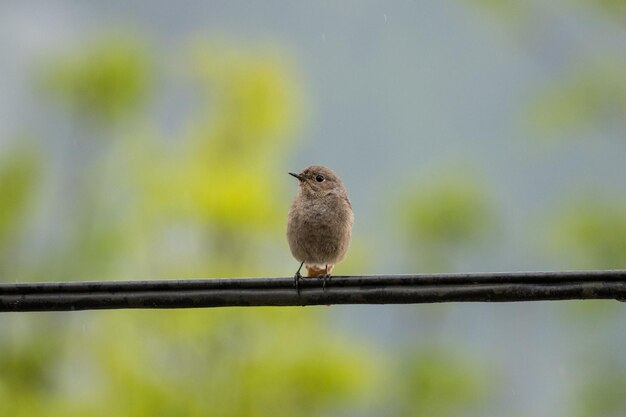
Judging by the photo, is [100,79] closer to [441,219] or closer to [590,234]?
[441,219]

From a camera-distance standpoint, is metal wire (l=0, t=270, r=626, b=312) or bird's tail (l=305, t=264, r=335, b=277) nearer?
metal wire (l=0, t=270, r=626, b=312)

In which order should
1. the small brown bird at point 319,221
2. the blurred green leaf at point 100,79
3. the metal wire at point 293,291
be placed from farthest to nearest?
1. the blurred green leaf at point 100,79
2. the small brown bird at point 319,221
3. the metal wire at point 293,291

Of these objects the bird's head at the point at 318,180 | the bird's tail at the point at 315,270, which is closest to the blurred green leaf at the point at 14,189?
the bird's head at the point at 318,180

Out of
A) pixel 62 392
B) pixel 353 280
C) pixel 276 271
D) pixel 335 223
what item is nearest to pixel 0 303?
pixel 353 280

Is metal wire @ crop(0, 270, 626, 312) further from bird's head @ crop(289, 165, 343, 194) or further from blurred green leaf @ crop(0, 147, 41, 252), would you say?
blurred green leaf @ crop(0, 147, 41, 252)

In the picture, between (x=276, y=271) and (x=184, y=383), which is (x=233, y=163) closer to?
(x=276, y=271)

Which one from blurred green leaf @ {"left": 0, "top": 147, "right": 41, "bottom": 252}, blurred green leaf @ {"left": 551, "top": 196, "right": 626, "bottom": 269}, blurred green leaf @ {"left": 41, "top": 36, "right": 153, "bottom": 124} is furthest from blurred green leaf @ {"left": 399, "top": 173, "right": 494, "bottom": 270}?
blurred green leaf @ {"left": 0, "top": 147, "right": 41, "bottom": 252}

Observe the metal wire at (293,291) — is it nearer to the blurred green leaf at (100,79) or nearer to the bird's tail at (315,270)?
the bird's tail at (315,270)
